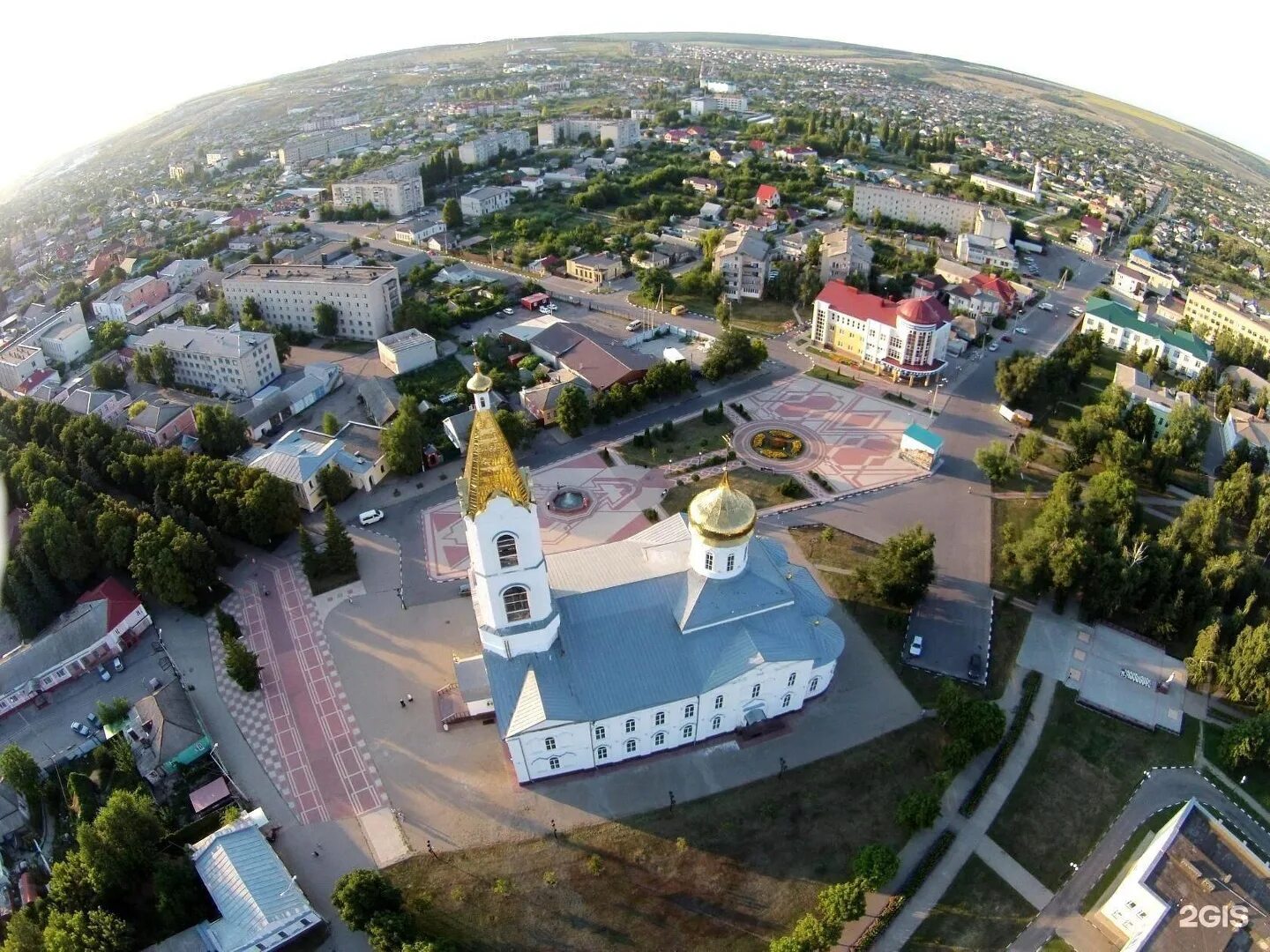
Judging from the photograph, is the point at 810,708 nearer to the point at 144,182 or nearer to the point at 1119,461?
the point at 1119,461

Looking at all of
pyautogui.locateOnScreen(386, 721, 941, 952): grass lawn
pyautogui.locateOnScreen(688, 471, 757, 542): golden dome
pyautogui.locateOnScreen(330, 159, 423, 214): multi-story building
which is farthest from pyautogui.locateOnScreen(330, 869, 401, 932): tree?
pyautogui.locateOnScreen(330, 159, 423, 214): multi-story building

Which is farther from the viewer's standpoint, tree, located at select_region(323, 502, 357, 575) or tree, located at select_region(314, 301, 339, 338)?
tree, located at select_region(314, 301, 339, 338)

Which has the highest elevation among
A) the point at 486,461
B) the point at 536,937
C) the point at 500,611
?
the point at 486,461

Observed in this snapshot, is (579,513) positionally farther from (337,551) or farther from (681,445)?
(337,551)

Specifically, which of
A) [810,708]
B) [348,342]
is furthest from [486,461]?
[348,342]

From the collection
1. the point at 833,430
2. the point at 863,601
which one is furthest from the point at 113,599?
the point at 833,430

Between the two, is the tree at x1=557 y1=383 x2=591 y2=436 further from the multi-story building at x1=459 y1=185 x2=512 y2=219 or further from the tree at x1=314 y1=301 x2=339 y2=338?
the multi-story building at x1=459 y1=185 x2=512 y2=219
